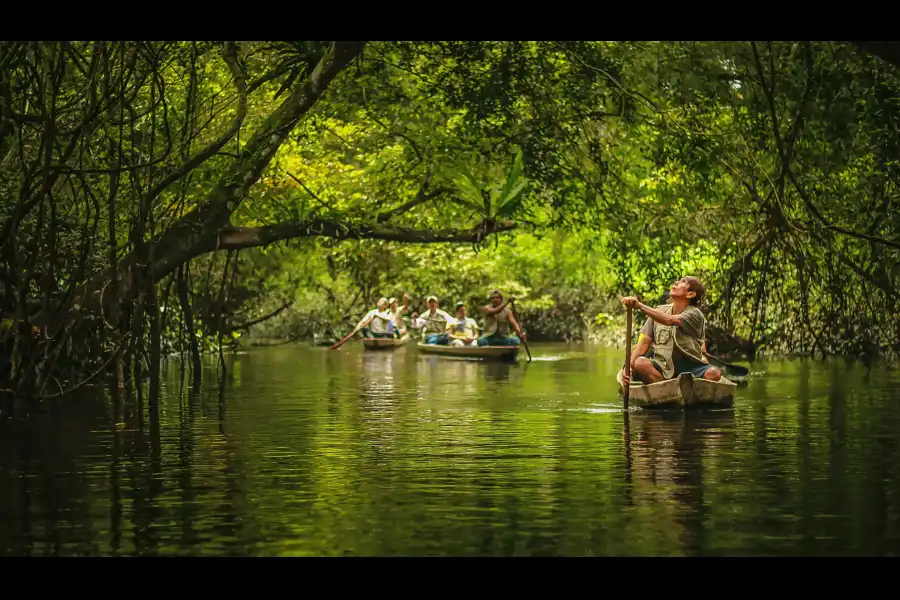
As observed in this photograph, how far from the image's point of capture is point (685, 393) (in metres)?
23.3

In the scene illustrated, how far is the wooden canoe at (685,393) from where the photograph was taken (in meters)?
23.2

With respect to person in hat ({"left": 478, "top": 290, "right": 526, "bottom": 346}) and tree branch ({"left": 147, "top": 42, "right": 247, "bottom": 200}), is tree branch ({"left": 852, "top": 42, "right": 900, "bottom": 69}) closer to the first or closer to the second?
tree branch ({"left": 147, "top": 42, "right": 247, "bottom": 200})

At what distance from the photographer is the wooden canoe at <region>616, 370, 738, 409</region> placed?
23.2 meters

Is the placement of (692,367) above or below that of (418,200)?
below

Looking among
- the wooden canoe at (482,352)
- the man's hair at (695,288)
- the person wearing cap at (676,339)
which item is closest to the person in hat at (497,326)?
the wooden canoe at (482,352)

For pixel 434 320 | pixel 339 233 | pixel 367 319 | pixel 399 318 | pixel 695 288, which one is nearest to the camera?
pixel 695 288

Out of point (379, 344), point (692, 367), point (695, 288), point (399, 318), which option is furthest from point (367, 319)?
point (695, 288)

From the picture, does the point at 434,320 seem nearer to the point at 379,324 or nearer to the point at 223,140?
the point at 379,324

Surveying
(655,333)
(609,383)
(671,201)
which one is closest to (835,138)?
(655,333)

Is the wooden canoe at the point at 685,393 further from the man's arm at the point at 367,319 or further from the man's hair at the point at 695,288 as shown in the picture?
the man's arm at the point at 367,319

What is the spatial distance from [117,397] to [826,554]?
14.6m

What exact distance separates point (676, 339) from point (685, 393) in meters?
0.70

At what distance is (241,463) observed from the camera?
55.6ft

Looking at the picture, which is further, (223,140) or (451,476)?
(223,140)
